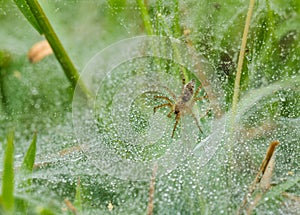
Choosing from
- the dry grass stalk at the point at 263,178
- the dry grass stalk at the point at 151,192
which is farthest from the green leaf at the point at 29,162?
the dry grass stalk at the point at 263,178

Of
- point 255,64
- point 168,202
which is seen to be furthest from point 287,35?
point 168,202

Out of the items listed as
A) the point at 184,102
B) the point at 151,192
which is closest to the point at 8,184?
the point at 151,192

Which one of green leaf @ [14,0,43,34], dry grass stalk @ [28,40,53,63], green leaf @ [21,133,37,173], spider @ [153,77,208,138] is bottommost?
green leaf @ [21,133,37,173]

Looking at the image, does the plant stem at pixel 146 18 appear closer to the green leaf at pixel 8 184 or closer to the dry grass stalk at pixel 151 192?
the dry grass stalk at pixel 151 192

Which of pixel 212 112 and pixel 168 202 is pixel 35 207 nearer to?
pixel 168 202

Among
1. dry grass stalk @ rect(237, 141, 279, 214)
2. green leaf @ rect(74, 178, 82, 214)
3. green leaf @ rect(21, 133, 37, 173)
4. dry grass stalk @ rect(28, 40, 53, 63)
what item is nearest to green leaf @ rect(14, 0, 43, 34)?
dry grass stalk @ rect(28, 40, 53, 63)

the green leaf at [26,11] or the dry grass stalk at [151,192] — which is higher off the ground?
the green leaf at [26,11]

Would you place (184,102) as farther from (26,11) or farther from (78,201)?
(26,11)

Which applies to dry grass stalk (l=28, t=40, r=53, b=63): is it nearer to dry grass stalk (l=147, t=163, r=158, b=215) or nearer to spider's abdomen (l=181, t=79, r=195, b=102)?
spider's abdomen (l=181, t=79, r=195, b=102)

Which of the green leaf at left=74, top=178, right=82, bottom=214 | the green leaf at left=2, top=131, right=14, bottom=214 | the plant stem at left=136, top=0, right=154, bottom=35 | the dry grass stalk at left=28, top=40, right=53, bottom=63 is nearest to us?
the green leaf at left=2, top=131, right=14, bottom=214
